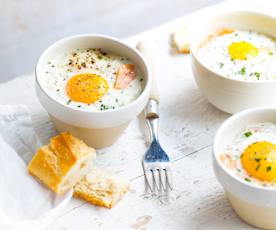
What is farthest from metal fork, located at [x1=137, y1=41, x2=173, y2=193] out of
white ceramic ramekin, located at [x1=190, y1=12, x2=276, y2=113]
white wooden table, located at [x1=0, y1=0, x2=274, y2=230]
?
white ceramic ramekin, located at [x1=190, y1=12, x2=276, y2=113]

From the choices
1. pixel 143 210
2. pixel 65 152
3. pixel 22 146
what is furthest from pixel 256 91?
pixel 22 146

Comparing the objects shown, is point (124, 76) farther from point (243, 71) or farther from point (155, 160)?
point (243, 71)

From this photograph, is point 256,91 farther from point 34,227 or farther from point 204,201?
point 34,227

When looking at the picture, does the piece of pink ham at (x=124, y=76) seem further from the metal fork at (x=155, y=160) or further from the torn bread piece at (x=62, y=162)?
the torn bread piece at (x=62, y=162)

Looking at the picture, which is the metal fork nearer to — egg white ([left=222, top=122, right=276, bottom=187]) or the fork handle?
the fork handle

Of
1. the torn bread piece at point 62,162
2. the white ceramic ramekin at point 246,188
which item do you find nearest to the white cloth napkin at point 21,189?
the torn bread piece at point 62,162

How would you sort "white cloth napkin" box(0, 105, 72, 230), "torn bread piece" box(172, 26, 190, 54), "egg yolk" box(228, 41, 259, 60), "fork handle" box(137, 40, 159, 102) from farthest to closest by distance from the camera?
"torn bread piece" box(172, 26, 190, 54)
"fork handle" box(137, 40, 159, 102)
"egg yolk" box(228, 41, 259, 60)
"white cloth napkin" box(0, 105, 72, 230)

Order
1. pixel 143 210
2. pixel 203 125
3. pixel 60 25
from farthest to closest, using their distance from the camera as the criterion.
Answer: pixel 60 25, pixel 203 125, pixel 143 210
